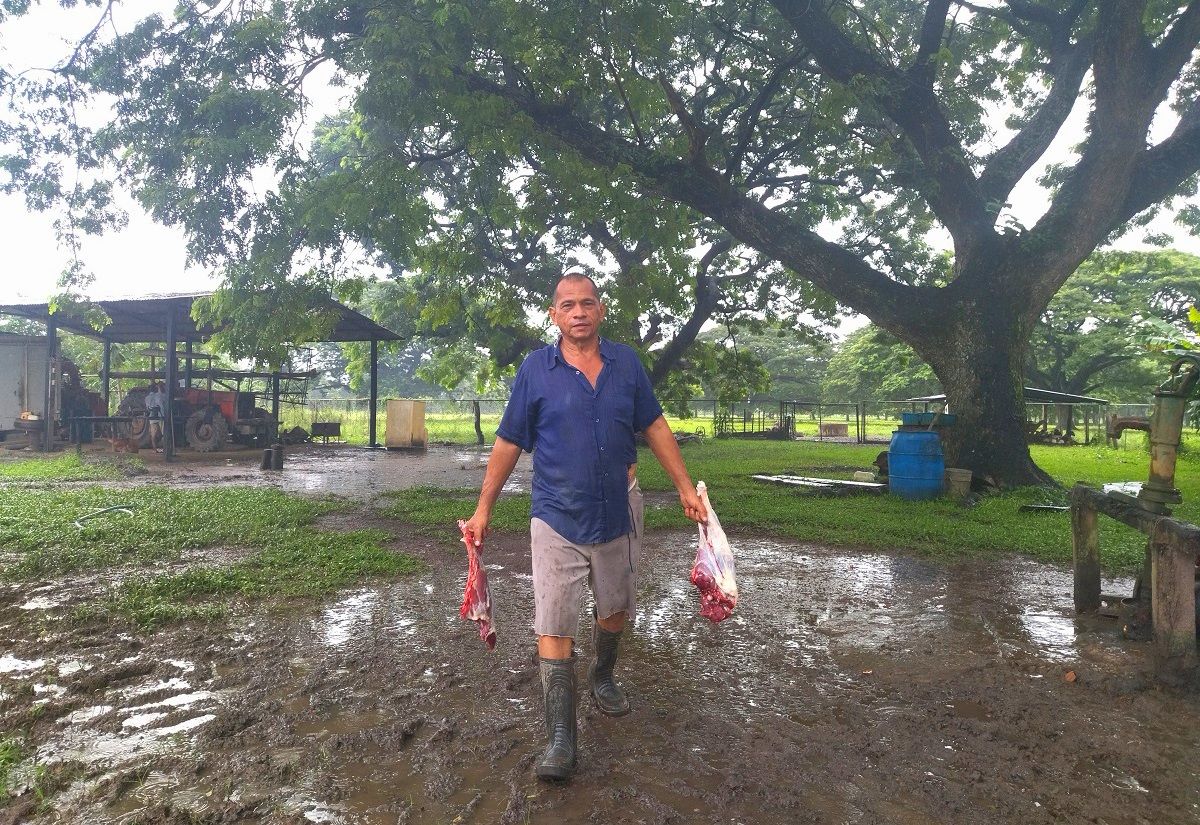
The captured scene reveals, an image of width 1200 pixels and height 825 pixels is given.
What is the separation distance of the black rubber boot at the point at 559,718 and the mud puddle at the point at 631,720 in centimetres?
9

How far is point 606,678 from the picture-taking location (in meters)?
3.25

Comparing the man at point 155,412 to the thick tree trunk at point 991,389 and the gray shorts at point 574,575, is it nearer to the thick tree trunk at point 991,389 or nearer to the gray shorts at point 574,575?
the thick tree trunk at point 991,389

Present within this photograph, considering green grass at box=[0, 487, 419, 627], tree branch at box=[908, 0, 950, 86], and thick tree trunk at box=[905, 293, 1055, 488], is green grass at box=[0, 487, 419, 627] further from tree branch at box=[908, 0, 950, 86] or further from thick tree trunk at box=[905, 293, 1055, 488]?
tree branch at box=[908, 0, 950, 86]

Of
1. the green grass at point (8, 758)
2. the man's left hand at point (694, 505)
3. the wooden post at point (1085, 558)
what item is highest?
the man's left hand at point (694, 505)

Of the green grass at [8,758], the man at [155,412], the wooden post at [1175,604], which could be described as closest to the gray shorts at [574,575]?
the green grass at [8,758]

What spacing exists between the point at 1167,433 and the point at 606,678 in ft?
10.3

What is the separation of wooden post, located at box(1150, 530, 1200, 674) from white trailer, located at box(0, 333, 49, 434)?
23.6m

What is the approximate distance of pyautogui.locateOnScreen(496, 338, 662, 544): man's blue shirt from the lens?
9.55 feet

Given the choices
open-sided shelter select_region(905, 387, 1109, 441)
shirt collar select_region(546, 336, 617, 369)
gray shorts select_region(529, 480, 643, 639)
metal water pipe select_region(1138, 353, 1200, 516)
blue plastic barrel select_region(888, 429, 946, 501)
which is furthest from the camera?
open-sided shelter select_region(905, 387, 1109, 441)

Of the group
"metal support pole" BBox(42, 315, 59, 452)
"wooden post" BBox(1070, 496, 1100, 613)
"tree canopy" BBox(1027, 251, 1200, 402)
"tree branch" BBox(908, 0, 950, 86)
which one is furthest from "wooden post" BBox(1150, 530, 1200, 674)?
"tree canopy" BBox(1027, 251, 1200, 402)

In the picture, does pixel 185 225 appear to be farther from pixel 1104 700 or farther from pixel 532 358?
pixel 1104 700

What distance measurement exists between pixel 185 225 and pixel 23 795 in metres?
10.0

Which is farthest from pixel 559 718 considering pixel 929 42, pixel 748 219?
pixel 929 42

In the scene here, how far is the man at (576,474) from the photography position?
2850 millimetres
